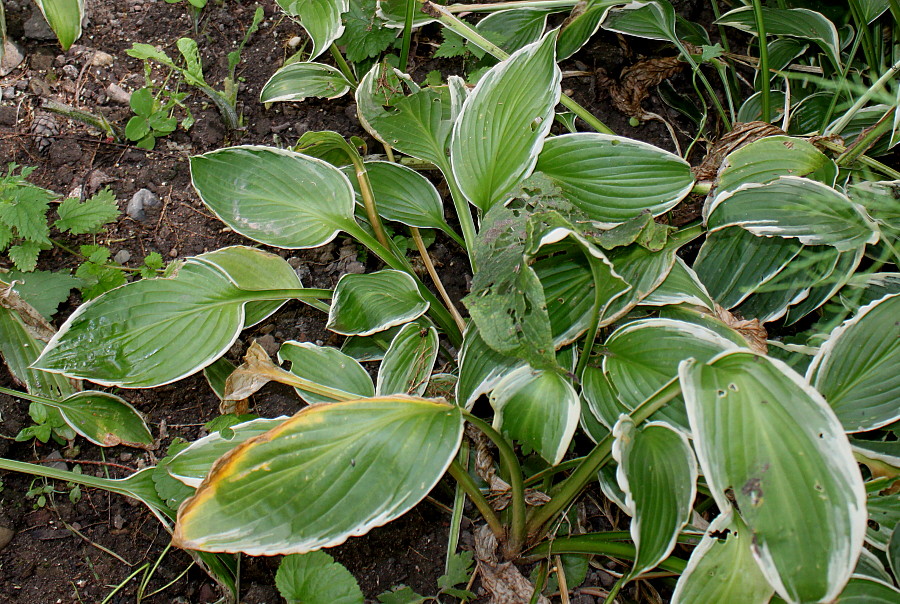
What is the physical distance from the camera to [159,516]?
1.15 m

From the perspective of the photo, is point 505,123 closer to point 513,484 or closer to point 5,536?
point 513,484

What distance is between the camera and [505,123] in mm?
1271

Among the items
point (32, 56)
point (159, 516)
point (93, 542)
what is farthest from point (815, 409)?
point (32, 56)

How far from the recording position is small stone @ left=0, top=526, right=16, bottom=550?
119 cm

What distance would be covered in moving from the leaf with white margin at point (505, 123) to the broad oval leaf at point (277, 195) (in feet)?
0.80

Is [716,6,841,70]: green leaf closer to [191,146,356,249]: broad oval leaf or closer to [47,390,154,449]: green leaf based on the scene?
[191,146,356,249]: broad oval leaf

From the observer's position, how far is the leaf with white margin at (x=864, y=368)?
3.34 ft

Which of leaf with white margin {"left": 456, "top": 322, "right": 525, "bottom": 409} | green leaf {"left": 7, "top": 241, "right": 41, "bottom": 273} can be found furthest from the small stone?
leaf with white margin {"left": 456, "top": 322, "right": 525, "bottom": 409}

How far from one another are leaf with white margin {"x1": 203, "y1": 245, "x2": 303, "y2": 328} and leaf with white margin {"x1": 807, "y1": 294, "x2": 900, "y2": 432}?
96 centimetres

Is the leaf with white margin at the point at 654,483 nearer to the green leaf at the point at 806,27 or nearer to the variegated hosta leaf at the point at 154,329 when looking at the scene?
the variegated hosta leaf at the point at 154,329

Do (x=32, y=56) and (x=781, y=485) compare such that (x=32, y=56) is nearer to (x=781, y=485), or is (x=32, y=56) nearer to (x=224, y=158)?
(x=224, y=158)

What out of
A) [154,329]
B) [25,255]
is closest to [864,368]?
[154,329]

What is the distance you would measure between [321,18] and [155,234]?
60cm

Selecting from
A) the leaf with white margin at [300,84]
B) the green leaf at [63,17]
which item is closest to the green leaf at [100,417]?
the green leaf at [63,17]
